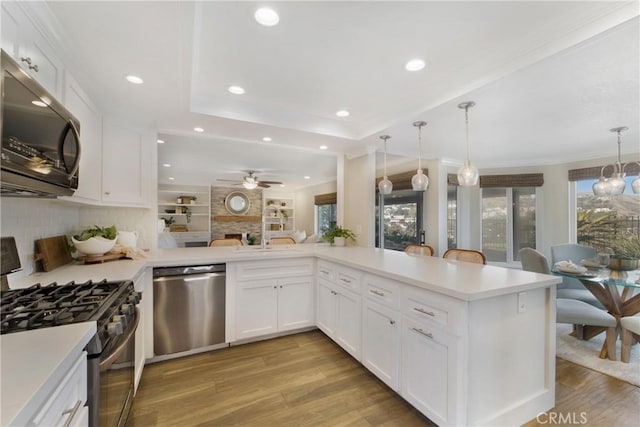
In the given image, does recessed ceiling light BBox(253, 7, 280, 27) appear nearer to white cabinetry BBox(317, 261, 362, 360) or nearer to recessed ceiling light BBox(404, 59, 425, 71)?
recessed ceiling light BBox(404, 59, 425, 71)

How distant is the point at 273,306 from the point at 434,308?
5.79 ft

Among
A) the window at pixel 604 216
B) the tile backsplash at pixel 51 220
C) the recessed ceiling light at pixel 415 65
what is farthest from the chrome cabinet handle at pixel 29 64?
the window at pixel 604 216

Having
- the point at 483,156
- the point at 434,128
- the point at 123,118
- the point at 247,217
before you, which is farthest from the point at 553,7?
the point at 247,217

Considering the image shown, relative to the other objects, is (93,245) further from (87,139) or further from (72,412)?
(72,412)

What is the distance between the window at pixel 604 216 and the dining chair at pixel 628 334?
247 cm

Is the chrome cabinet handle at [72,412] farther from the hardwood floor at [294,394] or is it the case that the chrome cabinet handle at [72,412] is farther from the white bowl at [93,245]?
the white bowl at [93,245]

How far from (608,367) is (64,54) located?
4.76 m

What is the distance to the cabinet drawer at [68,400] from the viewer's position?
691mm

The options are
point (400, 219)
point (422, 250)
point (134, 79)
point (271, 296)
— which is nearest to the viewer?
point (134, 79)

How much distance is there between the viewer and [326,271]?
282cm

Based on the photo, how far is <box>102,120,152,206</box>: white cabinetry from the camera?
249cm

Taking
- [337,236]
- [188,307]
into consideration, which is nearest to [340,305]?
[337,236]

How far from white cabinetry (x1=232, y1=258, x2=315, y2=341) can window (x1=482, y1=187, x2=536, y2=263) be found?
4.15 m

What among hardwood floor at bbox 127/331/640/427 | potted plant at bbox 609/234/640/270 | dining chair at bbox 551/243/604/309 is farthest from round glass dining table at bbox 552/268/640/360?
hardwood floor at bbox 127/331/640/427
